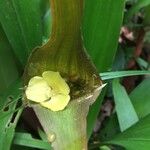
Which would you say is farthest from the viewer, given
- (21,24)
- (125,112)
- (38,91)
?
(125,112)

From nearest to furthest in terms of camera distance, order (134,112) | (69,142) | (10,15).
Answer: (69,142) < (10,15) < (134,112)

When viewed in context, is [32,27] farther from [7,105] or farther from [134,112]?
[134,112]

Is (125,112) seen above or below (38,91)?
below

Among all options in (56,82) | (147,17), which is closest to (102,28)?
(56,82)

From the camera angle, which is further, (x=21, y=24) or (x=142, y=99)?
(x=142, y=99)

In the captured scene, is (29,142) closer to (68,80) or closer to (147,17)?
(68,80)

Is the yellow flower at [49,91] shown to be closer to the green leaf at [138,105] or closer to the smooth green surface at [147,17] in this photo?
the green leaf at [138,105]

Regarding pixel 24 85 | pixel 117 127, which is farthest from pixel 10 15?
pixel 117 127
